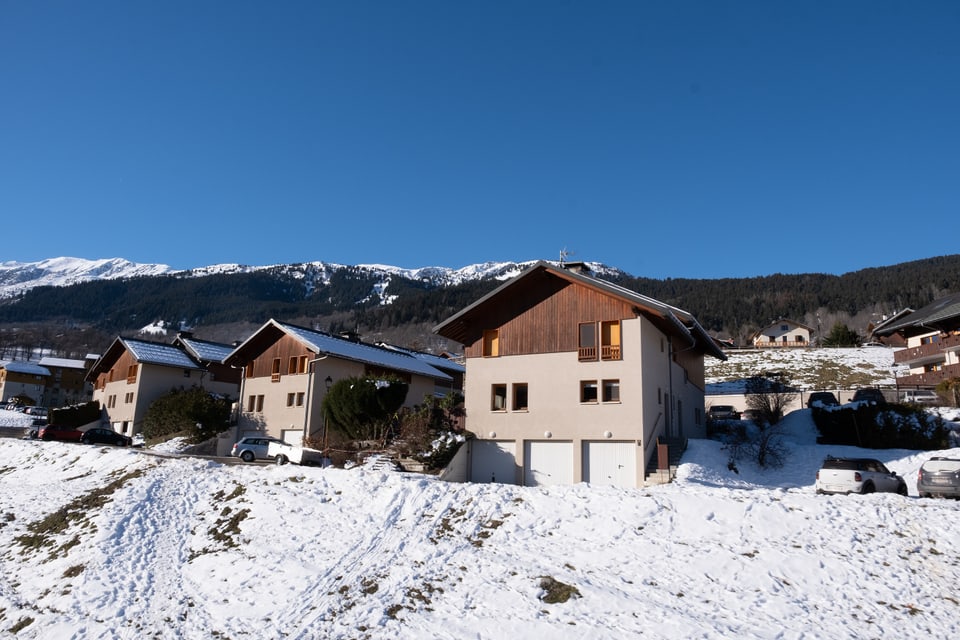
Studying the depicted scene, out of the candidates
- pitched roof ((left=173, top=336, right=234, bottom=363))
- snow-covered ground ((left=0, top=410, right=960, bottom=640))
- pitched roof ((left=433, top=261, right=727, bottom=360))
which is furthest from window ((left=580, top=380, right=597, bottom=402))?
pitched roof ((left=173, top=336, right=234, bottom=363))

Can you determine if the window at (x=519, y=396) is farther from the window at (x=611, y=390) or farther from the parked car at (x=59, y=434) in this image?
the parked car at (x=59, y=434)

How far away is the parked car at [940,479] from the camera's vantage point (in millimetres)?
20484

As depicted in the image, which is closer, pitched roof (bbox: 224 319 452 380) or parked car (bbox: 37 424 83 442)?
pitched roof (bbox: 224 319 452 380)

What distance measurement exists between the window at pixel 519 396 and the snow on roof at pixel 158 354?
3435 centimetres

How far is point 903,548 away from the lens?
1515cm

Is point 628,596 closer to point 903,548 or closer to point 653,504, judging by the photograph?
point 653,504

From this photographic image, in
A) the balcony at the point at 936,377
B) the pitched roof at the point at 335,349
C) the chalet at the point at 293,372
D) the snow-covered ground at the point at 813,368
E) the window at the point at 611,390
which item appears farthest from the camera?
the snow-covered ground at the point at 813,368

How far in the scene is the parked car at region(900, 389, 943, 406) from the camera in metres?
36.4

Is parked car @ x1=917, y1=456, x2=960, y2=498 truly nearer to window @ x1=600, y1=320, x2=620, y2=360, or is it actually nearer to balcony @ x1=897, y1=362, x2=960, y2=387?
window @ x1=600, y1=320, x2=620, y2=360

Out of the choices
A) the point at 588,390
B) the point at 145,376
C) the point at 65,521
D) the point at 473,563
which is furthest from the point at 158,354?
the point at 473,563

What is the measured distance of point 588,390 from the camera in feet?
96.7

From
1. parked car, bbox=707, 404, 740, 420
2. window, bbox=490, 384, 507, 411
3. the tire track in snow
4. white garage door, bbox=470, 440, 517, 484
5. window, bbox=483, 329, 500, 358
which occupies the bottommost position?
the tire track in snow

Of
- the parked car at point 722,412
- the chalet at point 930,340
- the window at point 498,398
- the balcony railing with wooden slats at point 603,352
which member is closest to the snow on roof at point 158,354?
the window at point 498,398

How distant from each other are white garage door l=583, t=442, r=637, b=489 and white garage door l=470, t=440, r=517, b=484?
3299mm
